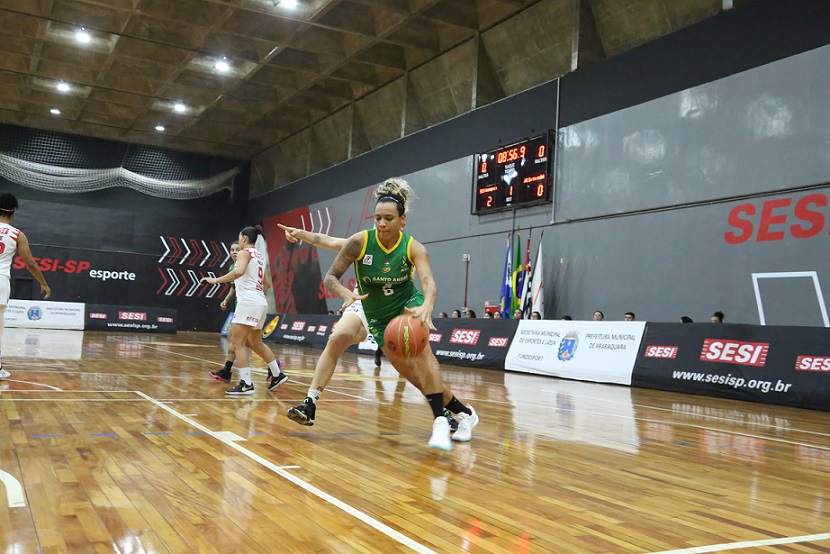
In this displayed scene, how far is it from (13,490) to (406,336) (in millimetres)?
2264

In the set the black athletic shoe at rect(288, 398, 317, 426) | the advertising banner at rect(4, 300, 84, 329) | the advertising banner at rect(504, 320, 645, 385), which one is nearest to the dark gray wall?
the advertising banner at rect(504, 320, 645, 385)

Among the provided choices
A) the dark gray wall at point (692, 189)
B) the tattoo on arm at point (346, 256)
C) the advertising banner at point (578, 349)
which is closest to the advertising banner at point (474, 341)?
the advertising banner at point (578, 349)

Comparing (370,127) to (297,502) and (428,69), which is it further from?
(297,502)

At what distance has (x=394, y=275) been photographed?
5.00 metres

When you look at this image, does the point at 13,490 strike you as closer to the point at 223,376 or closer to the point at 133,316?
the point at 223,376

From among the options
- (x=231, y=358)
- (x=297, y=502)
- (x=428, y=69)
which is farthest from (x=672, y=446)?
(x=428, y=69)

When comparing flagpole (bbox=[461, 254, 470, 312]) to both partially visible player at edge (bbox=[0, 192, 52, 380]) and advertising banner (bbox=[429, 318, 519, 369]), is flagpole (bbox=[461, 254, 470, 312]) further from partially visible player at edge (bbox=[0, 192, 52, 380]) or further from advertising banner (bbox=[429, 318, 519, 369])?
partially visible player at edge (bbox=[0, 192, 52, 380])

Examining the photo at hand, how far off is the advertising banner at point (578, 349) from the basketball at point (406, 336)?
25.2ft

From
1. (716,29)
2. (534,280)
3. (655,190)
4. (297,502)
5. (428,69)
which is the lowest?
(297,502)

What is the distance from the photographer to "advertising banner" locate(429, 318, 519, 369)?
14125 mm

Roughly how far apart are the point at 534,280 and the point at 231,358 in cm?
848

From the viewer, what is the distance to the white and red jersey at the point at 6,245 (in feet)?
24.4

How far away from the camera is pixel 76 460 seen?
3.82 meters

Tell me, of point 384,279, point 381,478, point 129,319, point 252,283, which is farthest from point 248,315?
point 129,319
